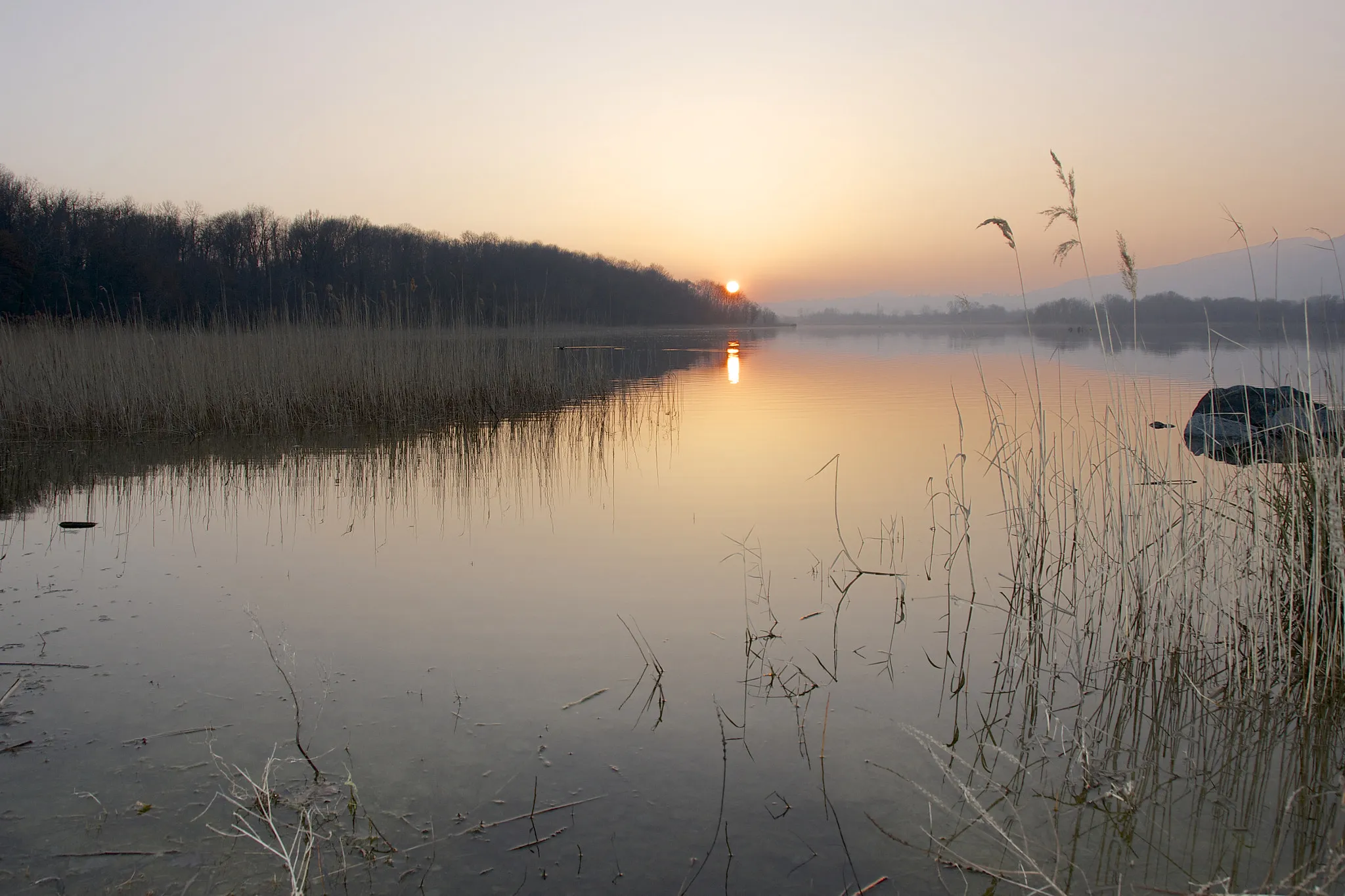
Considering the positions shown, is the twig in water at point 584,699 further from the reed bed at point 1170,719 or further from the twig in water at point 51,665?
the twig in water at point 51,665

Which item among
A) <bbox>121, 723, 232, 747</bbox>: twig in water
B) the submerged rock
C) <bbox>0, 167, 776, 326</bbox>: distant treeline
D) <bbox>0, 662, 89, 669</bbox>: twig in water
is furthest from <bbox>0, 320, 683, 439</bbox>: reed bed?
the submerged rock

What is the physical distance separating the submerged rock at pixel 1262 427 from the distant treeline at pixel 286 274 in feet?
23.3

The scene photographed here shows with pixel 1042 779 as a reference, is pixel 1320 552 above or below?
above

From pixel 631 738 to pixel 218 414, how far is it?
7.70 m

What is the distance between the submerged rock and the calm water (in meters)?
0.25

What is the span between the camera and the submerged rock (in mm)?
2547

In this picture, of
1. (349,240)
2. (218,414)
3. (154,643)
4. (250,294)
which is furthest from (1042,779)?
(349,240)

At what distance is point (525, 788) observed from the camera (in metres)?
2.12

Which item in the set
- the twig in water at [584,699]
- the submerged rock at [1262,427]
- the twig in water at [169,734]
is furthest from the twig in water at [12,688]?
the submerged rock at [1262,427]

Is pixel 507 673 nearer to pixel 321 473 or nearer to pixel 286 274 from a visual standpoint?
pixel 321 473

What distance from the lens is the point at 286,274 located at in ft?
141

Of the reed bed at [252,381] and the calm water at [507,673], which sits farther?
the reed bed at [252,381]

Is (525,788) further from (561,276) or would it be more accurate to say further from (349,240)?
(561,276)

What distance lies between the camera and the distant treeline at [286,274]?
47.6 ft
